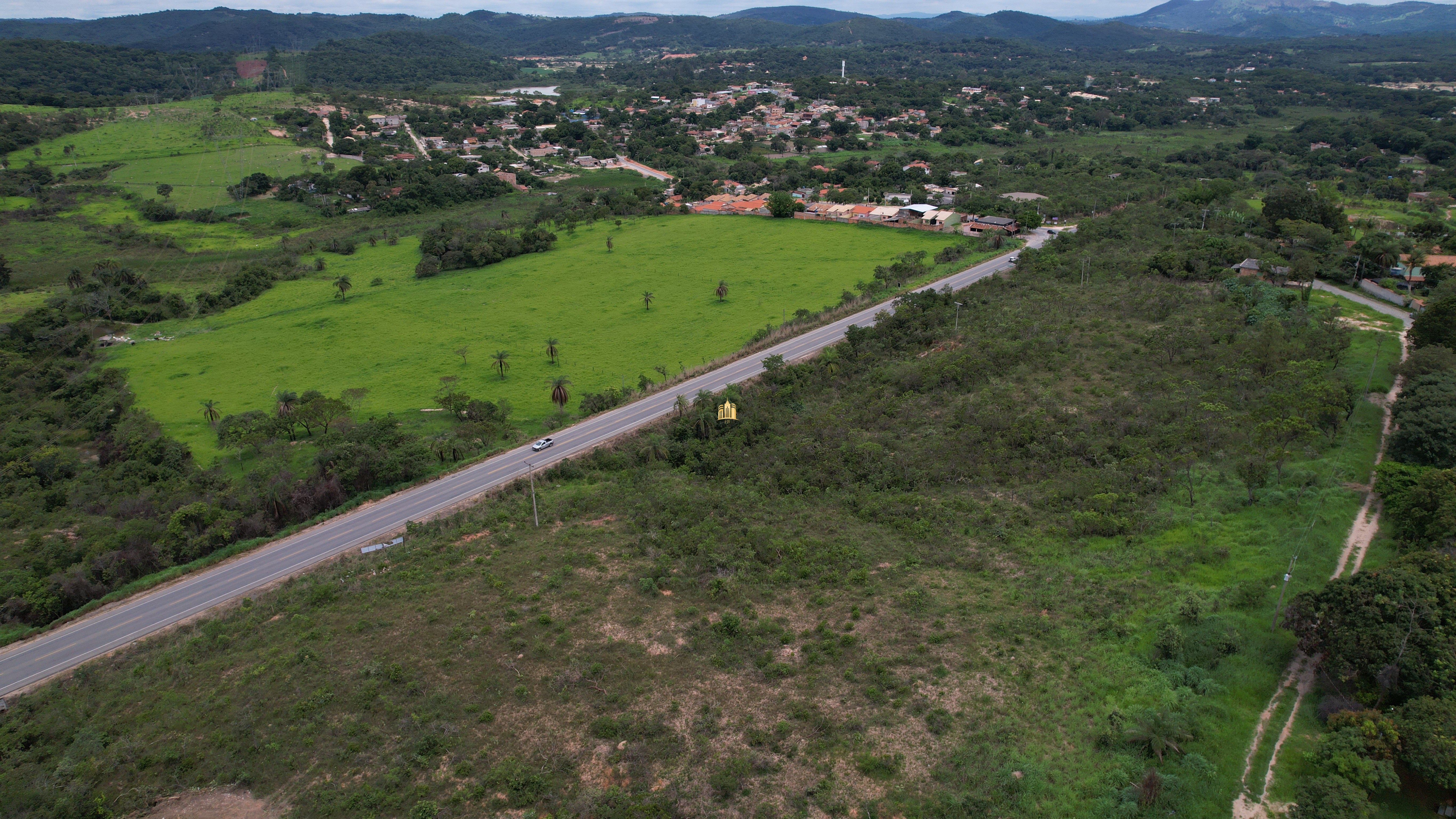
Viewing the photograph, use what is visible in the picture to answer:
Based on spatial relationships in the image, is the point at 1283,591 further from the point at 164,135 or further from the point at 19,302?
the point at 164,135

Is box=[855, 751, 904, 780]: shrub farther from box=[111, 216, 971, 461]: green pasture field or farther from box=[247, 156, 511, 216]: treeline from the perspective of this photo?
box=[247, 156, 511, 216]: treeline

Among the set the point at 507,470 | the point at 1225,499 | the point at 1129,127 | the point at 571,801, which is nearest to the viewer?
the point at 571,801

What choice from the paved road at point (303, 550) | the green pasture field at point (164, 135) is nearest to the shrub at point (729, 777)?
the paved road at point (303, 550)

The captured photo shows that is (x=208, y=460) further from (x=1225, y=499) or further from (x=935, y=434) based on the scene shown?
(x=1225, y=499)

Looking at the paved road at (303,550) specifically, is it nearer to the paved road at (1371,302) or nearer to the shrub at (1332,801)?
the shrub at (1332,801)

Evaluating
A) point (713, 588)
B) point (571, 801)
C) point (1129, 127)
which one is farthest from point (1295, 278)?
point (1129, 127)
